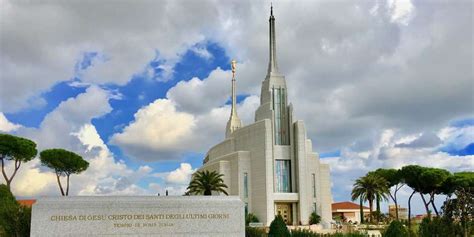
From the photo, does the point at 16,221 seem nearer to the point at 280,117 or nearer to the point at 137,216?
the point at 137,216

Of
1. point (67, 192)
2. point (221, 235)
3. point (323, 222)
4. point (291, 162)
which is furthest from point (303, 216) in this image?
point (221, 235)

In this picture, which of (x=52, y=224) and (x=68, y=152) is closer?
(x=52, y=224)

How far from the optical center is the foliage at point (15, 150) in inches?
2820

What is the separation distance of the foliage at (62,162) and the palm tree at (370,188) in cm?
4235

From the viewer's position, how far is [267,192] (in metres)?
69.1

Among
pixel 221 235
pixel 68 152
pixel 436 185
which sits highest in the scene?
pixel 68 152

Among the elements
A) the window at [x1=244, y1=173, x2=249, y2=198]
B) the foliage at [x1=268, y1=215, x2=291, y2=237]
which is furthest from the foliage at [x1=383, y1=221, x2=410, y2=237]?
the window at [x1=244, y1=173, x2=249, y2=198]

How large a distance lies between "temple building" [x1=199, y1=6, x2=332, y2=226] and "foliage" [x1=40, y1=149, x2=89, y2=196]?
21.8m

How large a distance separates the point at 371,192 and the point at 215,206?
5420cm

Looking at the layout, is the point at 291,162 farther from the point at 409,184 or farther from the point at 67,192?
the point at 67,192

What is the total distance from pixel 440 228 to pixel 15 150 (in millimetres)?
60508

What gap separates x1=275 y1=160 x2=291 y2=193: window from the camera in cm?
7131

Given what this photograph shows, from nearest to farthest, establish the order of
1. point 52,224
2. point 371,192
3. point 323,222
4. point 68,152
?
point 52,224
point 323,222
point 371,192
point 68,152

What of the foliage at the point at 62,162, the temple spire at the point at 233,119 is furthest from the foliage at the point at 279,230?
the temple spire at the point at 233,119
